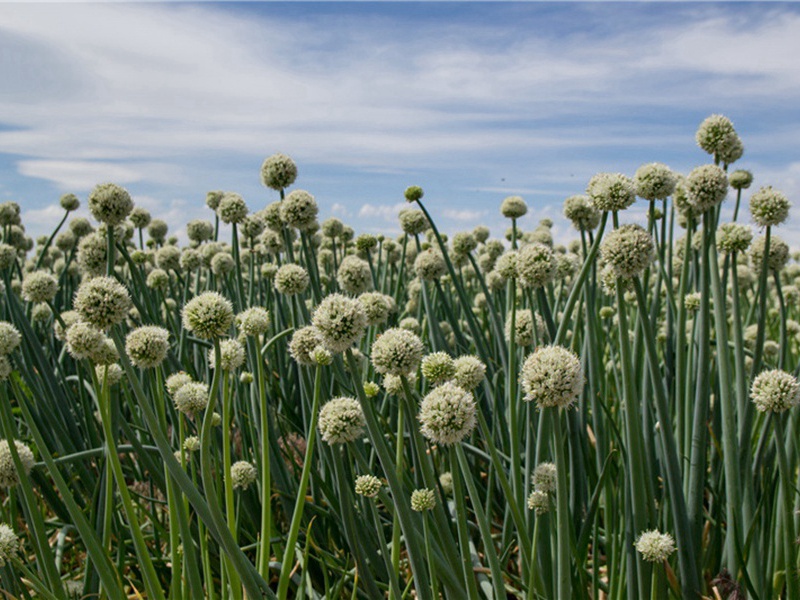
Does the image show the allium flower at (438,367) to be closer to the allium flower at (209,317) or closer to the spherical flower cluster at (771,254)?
the allium flower at (209,317)

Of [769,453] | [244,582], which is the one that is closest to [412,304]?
[769,453]

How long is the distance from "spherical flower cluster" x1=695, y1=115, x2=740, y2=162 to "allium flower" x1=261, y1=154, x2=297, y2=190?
196cm

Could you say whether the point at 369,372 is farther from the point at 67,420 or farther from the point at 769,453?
the point at 769,453

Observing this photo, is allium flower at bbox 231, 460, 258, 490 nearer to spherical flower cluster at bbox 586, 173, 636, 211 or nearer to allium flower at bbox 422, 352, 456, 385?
allium flower at bbox 422, 352, 456, 385

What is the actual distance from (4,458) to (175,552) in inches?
26.8

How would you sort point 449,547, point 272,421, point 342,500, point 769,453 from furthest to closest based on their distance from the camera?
point 272,421
point 769,453
point 342,500
point 449,547

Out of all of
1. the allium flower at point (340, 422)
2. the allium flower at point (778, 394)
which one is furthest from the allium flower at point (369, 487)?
the allium flower at point (778, 394)

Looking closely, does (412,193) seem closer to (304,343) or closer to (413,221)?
(413,221)

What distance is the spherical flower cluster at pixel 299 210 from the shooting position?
338cm

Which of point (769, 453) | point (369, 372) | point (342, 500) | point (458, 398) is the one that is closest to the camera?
point (458, 398)

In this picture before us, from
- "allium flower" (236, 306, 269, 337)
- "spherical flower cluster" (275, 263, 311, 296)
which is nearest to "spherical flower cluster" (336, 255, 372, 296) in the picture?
"spherical flower cluster" (275, 263, 311, 296)

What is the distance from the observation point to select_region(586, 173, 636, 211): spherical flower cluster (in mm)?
2008

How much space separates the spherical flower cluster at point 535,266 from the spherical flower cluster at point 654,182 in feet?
1.28

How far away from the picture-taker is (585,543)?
2326 millimetres
